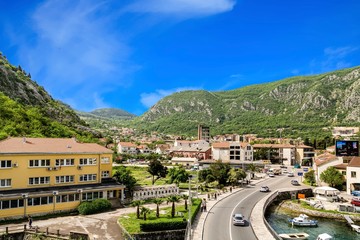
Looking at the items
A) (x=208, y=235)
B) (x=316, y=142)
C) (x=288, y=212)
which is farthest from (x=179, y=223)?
(x=316, y=142)

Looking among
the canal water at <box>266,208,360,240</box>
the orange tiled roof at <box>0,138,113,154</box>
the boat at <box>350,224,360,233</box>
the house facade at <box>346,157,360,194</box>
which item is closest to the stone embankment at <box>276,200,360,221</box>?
the canal water at <box>266,208,360,240</box>

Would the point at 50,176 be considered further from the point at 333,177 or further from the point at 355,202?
the point at 333,177

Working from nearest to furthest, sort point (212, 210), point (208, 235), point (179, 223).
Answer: point (208, 235) → point (179, 223) → point (212, 210)

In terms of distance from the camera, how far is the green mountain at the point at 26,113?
72125 mm

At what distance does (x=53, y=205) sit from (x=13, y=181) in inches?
220

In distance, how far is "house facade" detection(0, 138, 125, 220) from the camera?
37250mm

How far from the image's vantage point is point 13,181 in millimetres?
37844

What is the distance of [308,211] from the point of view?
171ft

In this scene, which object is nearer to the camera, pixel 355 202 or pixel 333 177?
pixel 355 202

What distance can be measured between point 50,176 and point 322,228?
125ft

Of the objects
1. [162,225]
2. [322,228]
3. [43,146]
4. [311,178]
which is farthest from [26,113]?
[311,178]

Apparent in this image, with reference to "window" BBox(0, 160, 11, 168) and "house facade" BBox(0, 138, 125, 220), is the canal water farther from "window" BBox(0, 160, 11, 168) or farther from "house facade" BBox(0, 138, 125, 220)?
"window" BBox(0, 160, 11, 168)

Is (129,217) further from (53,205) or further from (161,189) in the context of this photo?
(161,189)

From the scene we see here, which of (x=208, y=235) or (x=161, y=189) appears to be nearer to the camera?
(x=208, y=235)
